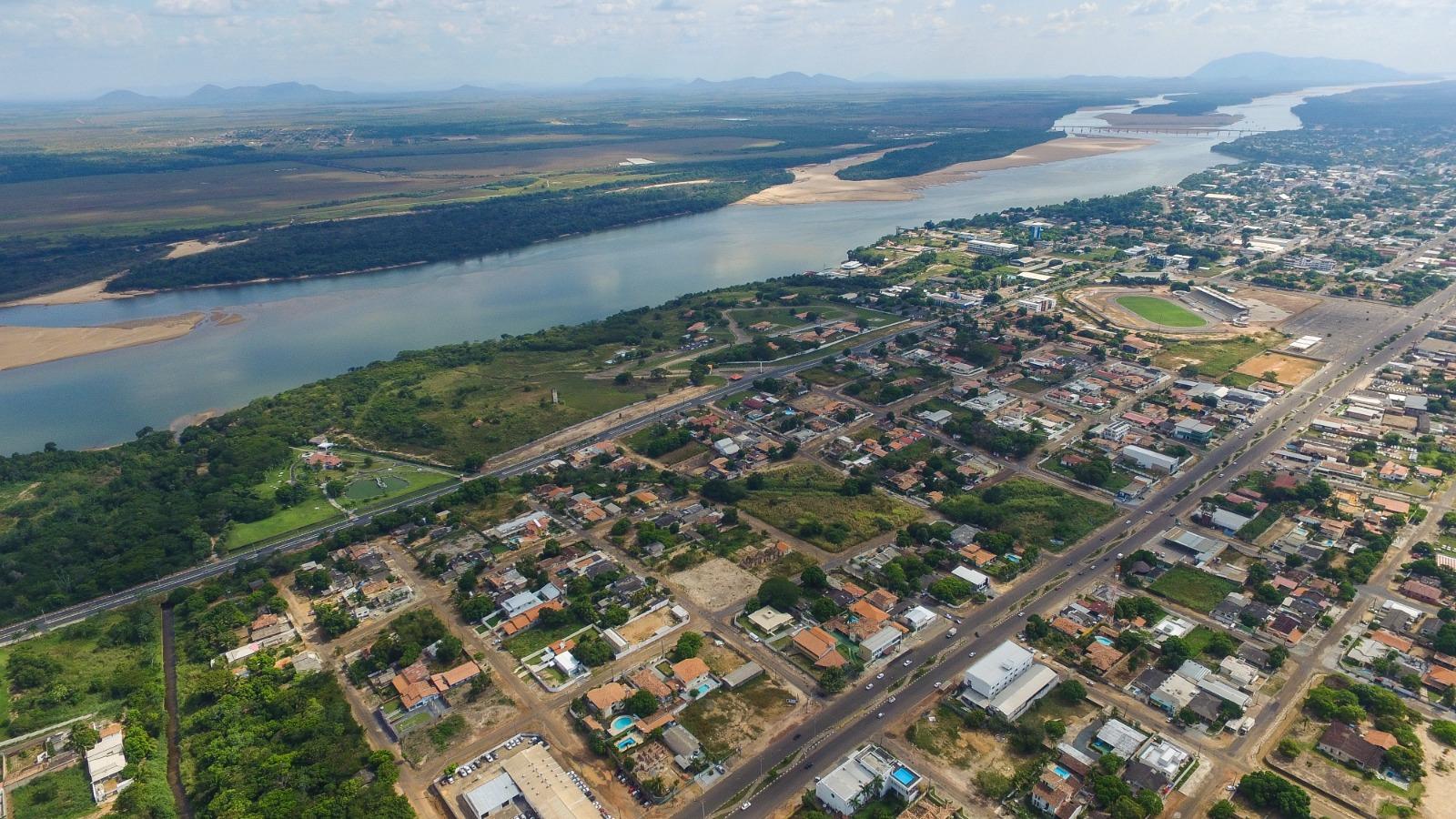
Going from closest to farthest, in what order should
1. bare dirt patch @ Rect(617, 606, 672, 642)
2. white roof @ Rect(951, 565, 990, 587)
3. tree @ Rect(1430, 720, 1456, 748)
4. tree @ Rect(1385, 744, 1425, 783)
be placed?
tree @ Rect(1385, 744, 1425, 783) → tree @ Rect(1430, 720, 1456, 748) → bare dirt patch @ Rect(617, 606, 672, 642) → white roof @ Rect(951, 565, 990, 587)

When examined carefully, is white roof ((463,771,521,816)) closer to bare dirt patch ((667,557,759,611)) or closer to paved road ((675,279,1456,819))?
paved road ((675,279,1456,819))

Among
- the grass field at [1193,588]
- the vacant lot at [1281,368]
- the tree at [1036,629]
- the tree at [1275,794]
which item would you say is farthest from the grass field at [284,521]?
the vacant lot at [1281,368]

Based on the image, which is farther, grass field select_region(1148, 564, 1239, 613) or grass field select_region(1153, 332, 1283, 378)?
grass field select_region(1153, 332, 1283, 378)

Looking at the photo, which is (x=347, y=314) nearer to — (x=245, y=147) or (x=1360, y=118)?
(x=245, y=147)

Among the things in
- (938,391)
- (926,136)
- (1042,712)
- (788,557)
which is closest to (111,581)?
(788,557)

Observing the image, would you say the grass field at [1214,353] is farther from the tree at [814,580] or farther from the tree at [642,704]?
the tree at [642,704]

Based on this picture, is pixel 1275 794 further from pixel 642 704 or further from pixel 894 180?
pixel 894 180

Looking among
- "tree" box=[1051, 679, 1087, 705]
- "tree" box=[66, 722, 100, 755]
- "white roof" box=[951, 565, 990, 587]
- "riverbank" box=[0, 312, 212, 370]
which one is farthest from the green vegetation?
"riverbank" box=[0, 312, 212, 370]
